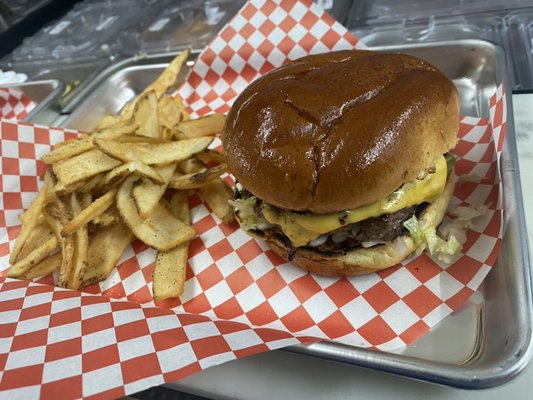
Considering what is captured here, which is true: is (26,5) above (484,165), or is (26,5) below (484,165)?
below

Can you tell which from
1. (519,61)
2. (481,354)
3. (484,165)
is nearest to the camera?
(481,354)

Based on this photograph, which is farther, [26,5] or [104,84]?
[26,5]

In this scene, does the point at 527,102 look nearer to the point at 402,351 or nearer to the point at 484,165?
the point at 484,165

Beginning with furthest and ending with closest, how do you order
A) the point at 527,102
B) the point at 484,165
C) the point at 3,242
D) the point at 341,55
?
the point at 527,102 → the point at 3,242 → the point at 484,165 → the point at 341,55

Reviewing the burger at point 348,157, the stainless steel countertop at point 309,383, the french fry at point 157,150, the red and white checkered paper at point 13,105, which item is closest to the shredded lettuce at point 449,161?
the burger at point 348,157

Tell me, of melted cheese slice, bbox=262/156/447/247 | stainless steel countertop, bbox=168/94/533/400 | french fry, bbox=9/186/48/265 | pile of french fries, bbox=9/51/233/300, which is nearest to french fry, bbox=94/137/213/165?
pile of french fries, bbox=9/51/233/300

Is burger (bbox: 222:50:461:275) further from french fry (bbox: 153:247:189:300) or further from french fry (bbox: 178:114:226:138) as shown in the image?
french fry (bbox: 178:114:226:138)

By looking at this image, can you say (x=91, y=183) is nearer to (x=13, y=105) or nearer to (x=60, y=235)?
(x=60, y=235)

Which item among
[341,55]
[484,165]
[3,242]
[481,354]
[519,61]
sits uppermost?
[341,55]

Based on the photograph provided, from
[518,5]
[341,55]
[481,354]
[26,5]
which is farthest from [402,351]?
[26,5]
